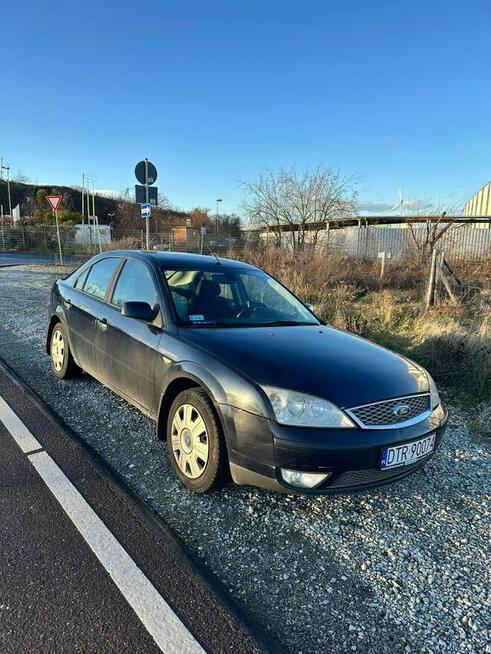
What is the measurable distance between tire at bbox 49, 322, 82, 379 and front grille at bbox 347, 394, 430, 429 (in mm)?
3520

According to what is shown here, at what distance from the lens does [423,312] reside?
8.12 m

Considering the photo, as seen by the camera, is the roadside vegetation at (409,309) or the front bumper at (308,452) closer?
the front bumper at (308,452)

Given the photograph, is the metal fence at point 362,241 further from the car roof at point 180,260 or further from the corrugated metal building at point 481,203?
the corrugated metal building at point 481,203

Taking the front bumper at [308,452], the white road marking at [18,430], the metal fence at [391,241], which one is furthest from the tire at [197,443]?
the metal fence at [391,241]

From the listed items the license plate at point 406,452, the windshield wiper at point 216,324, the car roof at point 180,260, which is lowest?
the license plate at point 406,452

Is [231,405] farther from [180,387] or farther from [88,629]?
[88,629]

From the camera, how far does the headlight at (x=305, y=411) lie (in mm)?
2477

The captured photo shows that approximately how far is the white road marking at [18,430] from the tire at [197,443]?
1186 millimetres

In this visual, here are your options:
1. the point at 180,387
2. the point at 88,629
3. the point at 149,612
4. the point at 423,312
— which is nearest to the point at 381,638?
the point at 149,612

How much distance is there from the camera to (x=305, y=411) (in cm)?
250

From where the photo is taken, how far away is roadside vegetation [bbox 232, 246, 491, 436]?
5.17 meters

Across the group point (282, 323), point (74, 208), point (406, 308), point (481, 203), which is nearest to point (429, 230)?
point (406, 308)

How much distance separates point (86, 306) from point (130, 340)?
45.7 inches

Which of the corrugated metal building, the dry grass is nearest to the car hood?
the dry grass
